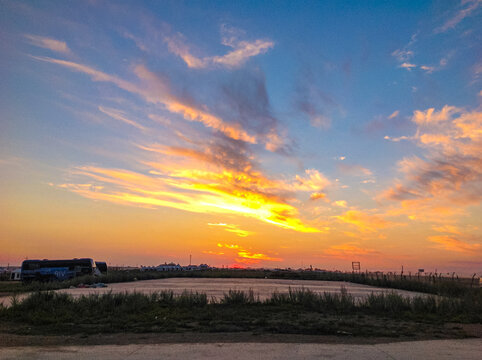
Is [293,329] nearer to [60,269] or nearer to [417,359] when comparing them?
[417,359]

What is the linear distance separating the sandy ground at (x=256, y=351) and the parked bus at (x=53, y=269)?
47962 millimetres

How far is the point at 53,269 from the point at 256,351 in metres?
52.3

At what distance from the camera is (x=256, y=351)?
10250 mm

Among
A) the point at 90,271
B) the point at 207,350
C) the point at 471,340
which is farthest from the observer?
the point at 90,271

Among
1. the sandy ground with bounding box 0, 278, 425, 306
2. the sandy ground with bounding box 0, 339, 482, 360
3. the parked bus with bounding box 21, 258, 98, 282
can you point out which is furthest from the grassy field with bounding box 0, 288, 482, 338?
the parked bus with bounding box 21, 258, 98, 282

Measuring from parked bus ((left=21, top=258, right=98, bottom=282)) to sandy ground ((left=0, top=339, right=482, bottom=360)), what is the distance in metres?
48.0

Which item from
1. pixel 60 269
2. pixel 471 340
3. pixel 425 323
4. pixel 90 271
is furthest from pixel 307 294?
pixel 90 271

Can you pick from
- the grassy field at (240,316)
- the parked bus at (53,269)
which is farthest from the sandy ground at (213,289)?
the parked bus at (53,269)

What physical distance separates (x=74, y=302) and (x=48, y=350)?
9.12 m

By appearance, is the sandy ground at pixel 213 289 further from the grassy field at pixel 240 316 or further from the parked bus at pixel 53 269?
the parked bus at pixel 53 269

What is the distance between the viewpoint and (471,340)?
1210 centimetres

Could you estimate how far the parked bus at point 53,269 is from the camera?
2100 inches

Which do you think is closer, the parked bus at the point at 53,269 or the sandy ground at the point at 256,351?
the sandy ground at the point at 256,351

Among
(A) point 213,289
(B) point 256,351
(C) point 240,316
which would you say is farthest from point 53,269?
(B) point 256,351
